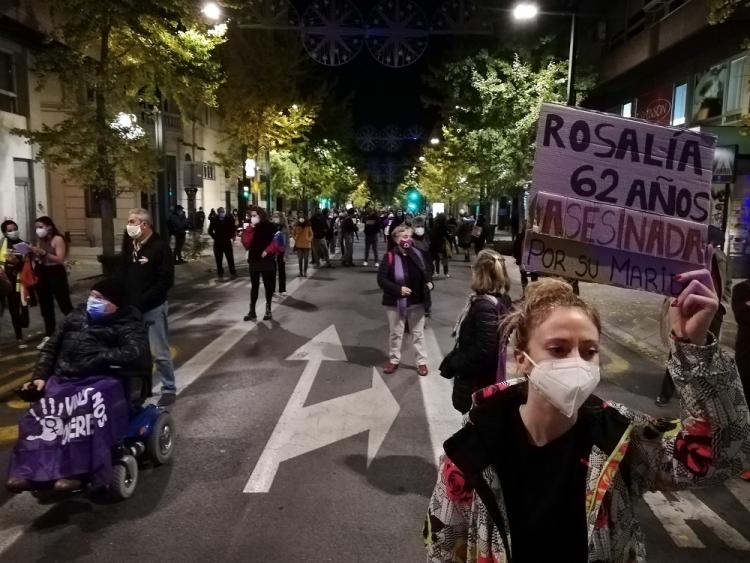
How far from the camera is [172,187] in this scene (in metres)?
32.2

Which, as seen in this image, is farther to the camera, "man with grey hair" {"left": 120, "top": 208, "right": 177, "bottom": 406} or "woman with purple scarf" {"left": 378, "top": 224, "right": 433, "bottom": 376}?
"woman with purple scarf" {"left": 378, "top": 224, "right": 433, "bottom": 376}

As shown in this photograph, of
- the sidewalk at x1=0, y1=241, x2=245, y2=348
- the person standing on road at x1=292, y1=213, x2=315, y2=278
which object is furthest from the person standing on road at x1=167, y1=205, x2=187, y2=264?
the person standing on road at x1=292, y1=213, x2=315, y2=278

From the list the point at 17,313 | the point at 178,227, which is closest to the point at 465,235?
the point at 178,227

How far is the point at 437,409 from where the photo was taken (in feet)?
21.3

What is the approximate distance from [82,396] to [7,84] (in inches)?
728

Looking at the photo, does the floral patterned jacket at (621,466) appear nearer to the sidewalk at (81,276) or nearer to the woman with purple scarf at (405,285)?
the woman with purple scarf at (405,285)

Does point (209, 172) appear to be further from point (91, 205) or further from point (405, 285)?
point (405, 285)

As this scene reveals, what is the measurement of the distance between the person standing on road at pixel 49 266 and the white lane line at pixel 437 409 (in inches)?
216

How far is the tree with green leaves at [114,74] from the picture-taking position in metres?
13.0

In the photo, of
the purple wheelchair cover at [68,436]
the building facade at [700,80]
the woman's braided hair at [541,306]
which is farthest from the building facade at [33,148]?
the woman's braided hair at [541,306]

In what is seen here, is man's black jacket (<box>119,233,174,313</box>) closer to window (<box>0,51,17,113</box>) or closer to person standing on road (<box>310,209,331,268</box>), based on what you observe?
person standing on road (<box>310,209,331,268</box>)

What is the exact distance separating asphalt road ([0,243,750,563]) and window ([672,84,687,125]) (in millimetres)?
12168

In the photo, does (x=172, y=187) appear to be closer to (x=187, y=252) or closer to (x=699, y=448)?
(x=187, y=252)

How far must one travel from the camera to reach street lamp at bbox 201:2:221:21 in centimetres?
1398
